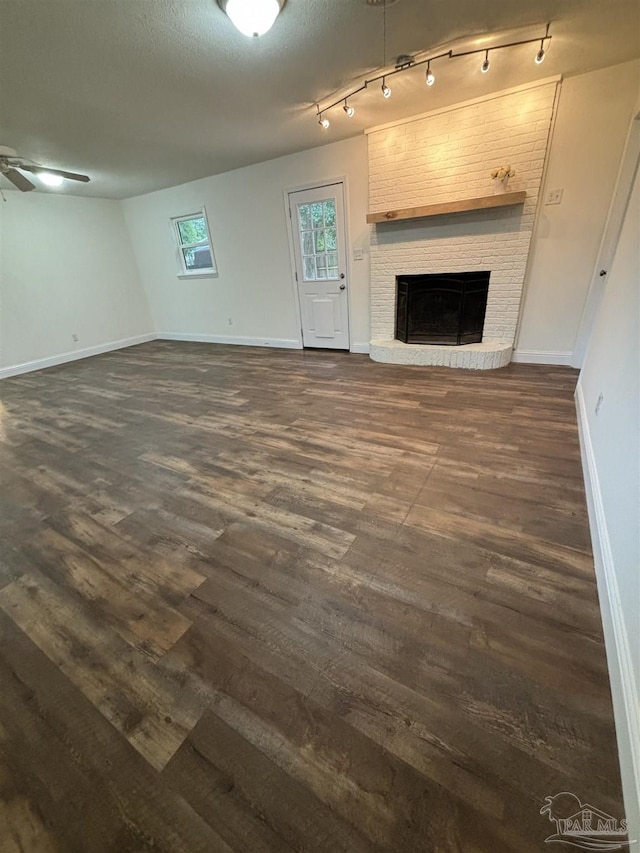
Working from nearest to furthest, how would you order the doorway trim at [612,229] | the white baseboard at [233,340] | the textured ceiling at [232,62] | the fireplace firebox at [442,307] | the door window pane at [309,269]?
the textured ceiling at [232,62], the doorway trim at [612,229], the fireplace firebox at [442,307], the door window pane at [309,269], the white baseboard at [233,340]

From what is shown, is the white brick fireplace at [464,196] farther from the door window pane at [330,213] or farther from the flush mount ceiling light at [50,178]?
the flush mount ceiling light at [50,178]

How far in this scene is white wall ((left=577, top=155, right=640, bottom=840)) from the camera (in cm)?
89

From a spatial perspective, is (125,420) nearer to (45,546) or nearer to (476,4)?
(45,546)

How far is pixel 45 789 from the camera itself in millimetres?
897

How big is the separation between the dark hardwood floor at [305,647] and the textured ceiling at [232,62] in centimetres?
Result: 252

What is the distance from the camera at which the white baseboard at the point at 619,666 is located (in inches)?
31.1

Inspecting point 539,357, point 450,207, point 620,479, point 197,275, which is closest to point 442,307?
point 450,207

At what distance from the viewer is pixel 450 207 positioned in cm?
340

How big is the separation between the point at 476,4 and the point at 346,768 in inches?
139

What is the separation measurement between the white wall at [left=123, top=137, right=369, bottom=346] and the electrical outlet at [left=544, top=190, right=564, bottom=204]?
1.89m

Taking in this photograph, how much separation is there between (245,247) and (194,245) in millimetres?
1237

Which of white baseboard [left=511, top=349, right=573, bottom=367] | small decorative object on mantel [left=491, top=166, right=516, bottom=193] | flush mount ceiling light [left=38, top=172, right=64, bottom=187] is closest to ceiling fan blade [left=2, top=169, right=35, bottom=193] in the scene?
flush mount ceiling light [left=38, top=172, right=64, bottom=187]

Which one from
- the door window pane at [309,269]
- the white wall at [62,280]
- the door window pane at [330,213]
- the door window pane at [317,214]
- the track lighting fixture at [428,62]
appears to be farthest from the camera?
the white wall at [62,280]

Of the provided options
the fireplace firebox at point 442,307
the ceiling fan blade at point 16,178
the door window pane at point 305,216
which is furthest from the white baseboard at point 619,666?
the ceiling fan blade at point 16,178
